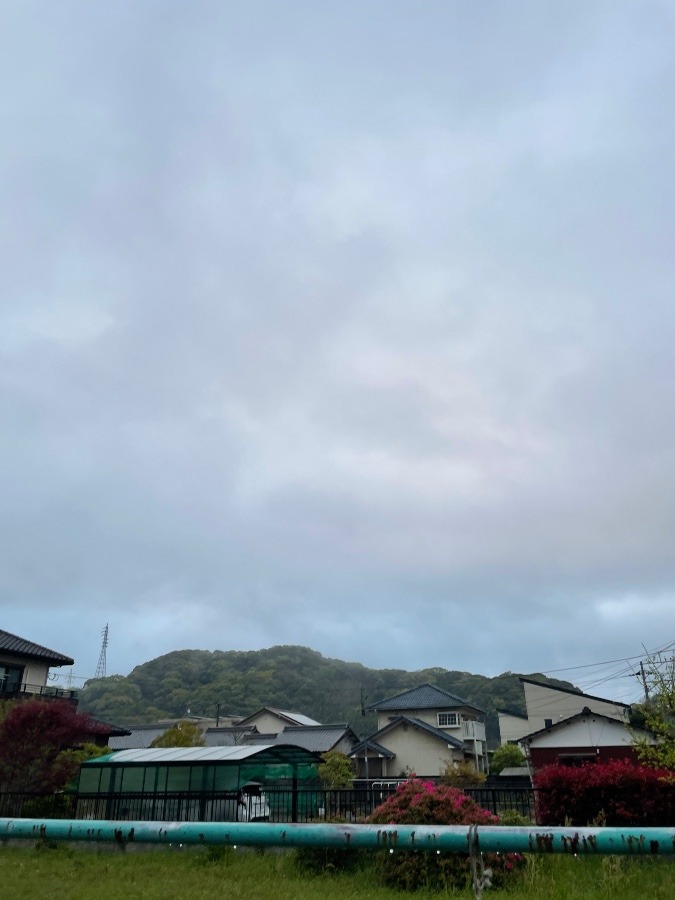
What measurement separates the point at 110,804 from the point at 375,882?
35.2 feet

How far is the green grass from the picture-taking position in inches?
333

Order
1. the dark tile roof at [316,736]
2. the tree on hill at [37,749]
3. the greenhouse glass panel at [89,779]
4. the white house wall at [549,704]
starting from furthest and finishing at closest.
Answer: the white house wall at [549,704], the dark tile roof at [316,736], the tree on hill at [37,749], the greenhouse glass panel at [89,779]

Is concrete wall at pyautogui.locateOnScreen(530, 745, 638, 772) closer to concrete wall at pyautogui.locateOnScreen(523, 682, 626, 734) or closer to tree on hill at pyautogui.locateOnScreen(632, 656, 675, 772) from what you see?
concrete wall at pyautogui.locateOnScreen(523, 682, 626, 734)

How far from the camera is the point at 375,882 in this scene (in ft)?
32.9

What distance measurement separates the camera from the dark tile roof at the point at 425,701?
48875 mm

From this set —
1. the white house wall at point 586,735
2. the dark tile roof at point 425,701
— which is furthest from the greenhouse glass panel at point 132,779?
the dark tile roof at point 425,701

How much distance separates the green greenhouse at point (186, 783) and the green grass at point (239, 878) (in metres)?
4.81

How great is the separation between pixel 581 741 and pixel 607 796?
24106mm

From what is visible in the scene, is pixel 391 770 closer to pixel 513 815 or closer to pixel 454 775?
pixel 454 775

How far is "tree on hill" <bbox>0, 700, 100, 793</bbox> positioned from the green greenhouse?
1.16 metres

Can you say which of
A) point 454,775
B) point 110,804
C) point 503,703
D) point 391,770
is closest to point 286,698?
point 503,703

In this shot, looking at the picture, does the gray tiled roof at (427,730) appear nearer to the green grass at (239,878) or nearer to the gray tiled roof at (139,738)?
the gray tiled roof at (139,738)

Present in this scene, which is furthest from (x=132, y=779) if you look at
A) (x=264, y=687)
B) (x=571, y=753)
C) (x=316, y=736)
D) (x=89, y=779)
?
(x=264, y=687)

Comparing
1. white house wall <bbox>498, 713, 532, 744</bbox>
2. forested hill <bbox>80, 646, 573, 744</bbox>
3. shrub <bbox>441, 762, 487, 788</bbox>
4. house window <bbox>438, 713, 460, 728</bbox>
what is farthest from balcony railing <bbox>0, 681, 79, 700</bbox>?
forested hill <bbox>80, 646, 573, 744</bbox>
